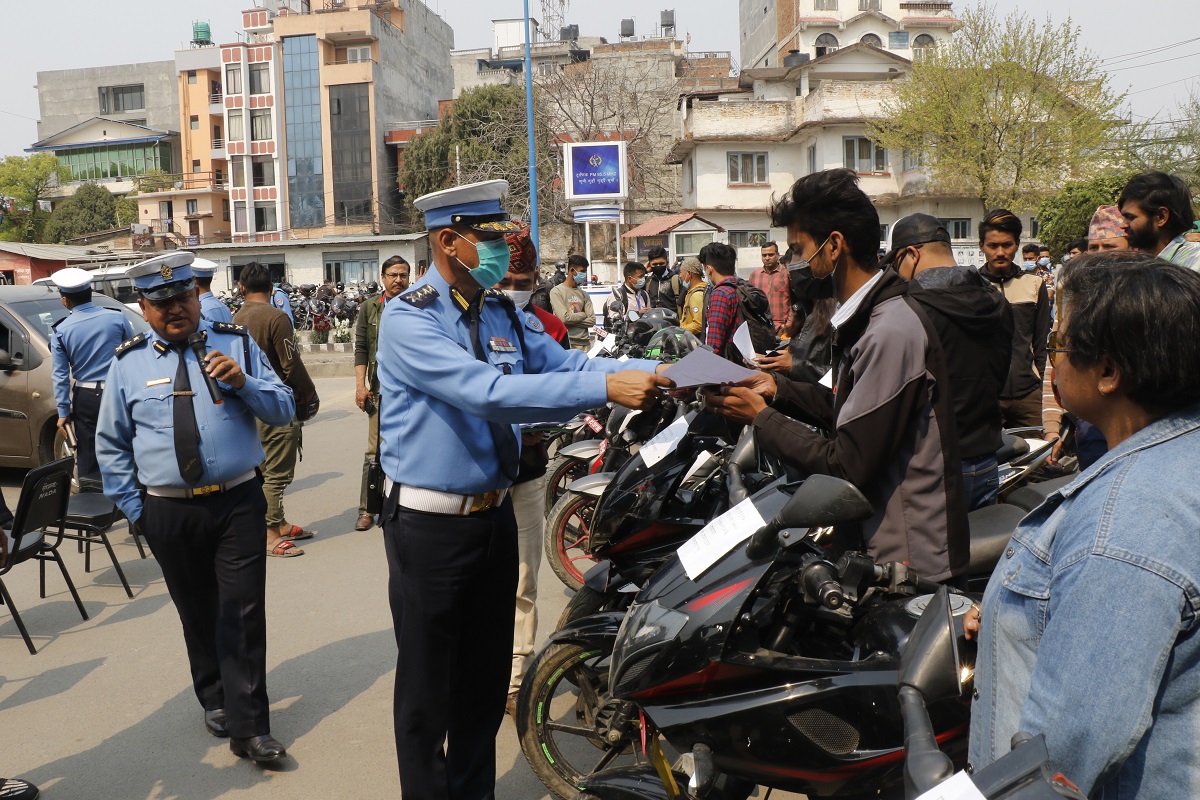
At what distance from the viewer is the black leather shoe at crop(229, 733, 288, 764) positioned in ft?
13.1

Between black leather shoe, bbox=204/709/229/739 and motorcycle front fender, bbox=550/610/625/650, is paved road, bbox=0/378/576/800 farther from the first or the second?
motorcycle front fender, bbox=550/610/625/650

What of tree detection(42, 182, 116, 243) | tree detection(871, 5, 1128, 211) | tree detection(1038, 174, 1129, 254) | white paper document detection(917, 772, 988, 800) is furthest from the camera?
tree detection(42, 182, 116, 243)

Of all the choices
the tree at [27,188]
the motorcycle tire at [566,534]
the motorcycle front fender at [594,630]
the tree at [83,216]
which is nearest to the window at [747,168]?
the motorcycle tire at [566,534]

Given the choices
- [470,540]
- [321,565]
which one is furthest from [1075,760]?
[321,565]

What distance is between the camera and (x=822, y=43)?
54438mm

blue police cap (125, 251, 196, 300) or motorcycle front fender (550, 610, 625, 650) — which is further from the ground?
blue police cap (125, 251, 196, 300)

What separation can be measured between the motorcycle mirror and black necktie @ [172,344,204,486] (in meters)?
3.21

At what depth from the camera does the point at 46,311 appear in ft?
31.5

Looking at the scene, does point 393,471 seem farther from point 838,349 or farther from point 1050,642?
point 1050,642

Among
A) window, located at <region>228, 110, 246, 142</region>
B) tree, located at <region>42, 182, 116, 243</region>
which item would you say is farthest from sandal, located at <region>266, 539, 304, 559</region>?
tree, located at <region>42, 182, 116, 243</region>

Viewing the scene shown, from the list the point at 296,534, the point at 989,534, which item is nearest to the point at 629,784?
the point at 989,534

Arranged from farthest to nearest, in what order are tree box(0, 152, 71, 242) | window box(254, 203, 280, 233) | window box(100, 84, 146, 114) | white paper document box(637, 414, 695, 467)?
window box(100, 84, 146, 114)
tree box(0, 152, 71, 242)
window box(254, 203, 280, 233)
white paper document box(637, 414, 695, 467)

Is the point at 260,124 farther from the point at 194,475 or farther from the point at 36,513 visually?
the point at 194,475

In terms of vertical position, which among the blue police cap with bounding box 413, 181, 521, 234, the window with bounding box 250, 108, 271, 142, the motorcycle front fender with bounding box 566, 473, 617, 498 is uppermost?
the window with bounding box 250, 108, 271, 142
